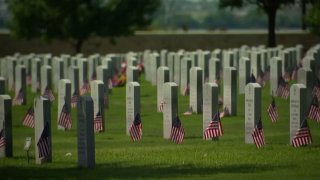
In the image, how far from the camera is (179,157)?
15.1m

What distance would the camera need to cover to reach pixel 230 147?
53.8 ft

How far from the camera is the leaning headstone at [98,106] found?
19422mm

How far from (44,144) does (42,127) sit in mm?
280

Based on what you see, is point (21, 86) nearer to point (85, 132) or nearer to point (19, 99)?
point (19, 99)

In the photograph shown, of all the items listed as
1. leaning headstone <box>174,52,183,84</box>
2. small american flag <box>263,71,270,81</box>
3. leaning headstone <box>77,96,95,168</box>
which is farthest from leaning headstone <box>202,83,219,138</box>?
small american flag <box>263,71,270,81</box>

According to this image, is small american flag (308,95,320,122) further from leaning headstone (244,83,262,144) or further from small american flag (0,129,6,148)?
small american flag (0,129,6,148)

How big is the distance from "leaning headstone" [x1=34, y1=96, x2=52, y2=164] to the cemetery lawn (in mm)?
209

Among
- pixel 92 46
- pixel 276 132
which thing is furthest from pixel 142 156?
pixel 92 46

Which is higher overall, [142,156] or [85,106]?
[85,106]

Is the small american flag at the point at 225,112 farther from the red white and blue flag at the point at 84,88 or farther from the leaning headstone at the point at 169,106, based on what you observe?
the red white and blue flag at the point at 84,88

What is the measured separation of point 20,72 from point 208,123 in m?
10.1

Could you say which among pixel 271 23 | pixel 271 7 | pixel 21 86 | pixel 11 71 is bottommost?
pixel 21 86

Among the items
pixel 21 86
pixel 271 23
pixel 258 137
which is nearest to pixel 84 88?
pixel 21 86

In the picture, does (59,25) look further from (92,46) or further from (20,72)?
(20,72)
